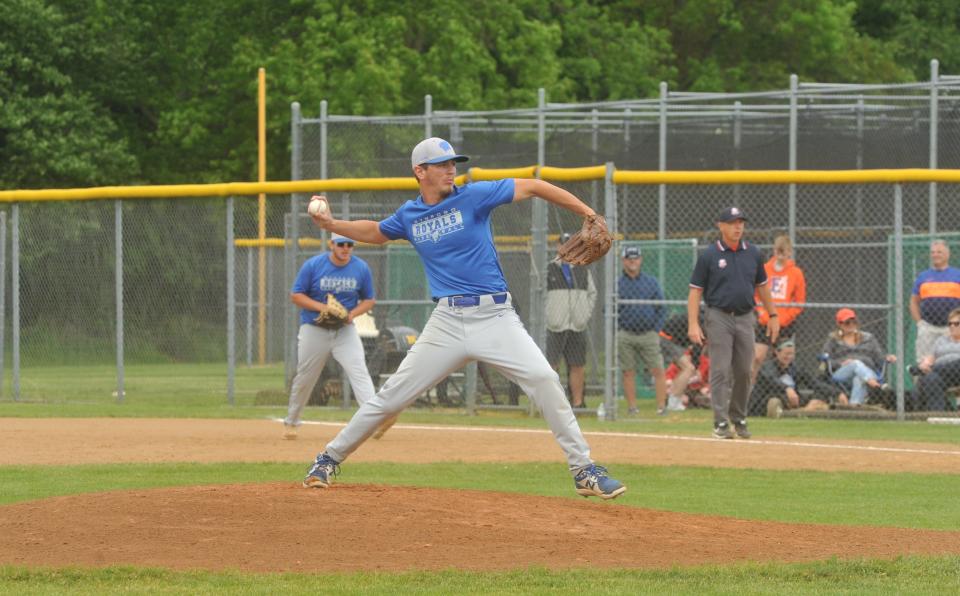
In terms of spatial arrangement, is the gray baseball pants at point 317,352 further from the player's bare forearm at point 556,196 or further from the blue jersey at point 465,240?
the player's bare forearm at point 556,196

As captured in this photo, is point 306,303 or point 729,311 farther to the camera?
point 729,311

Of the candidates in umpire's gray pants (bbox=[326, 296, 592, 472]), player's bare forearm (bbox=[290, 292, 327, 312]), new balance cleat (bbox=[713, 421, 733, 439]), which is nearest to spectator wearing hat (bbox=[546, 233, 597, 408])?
new balance cleat (bbox=[713, 421, 733, 439])

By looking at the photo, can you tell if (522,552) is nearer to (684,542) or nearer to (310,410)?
(684,542)

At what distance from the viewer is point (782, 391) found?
650 inches

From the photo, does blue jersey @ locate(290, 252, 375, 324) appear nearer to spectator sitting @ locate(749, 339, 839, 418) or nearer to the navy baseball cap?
the navy baseball cap

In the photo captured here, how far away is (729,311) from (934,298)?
3.28 metres

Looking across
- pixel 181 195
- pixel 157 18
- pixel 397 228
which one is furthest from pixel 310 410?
pixel 157 18

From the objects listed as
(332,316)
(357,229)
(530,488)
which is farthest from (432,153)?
(332,316)

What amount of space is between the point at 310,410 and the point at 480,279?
909cm

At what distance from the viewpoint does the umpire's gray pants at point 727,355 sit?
13766mm

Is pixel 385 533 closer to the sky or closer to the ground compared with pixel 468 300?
closer to the ground

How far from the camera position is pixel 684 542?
754cm

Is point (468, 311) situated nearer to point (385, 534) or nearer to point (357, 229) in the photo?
point (357, 229)

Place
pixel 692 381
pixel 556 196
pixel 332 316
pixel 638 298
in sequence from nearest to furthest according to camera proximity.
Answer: pixel 556 196
pixel 332 316
pixel 638 298
pixel 692 381
